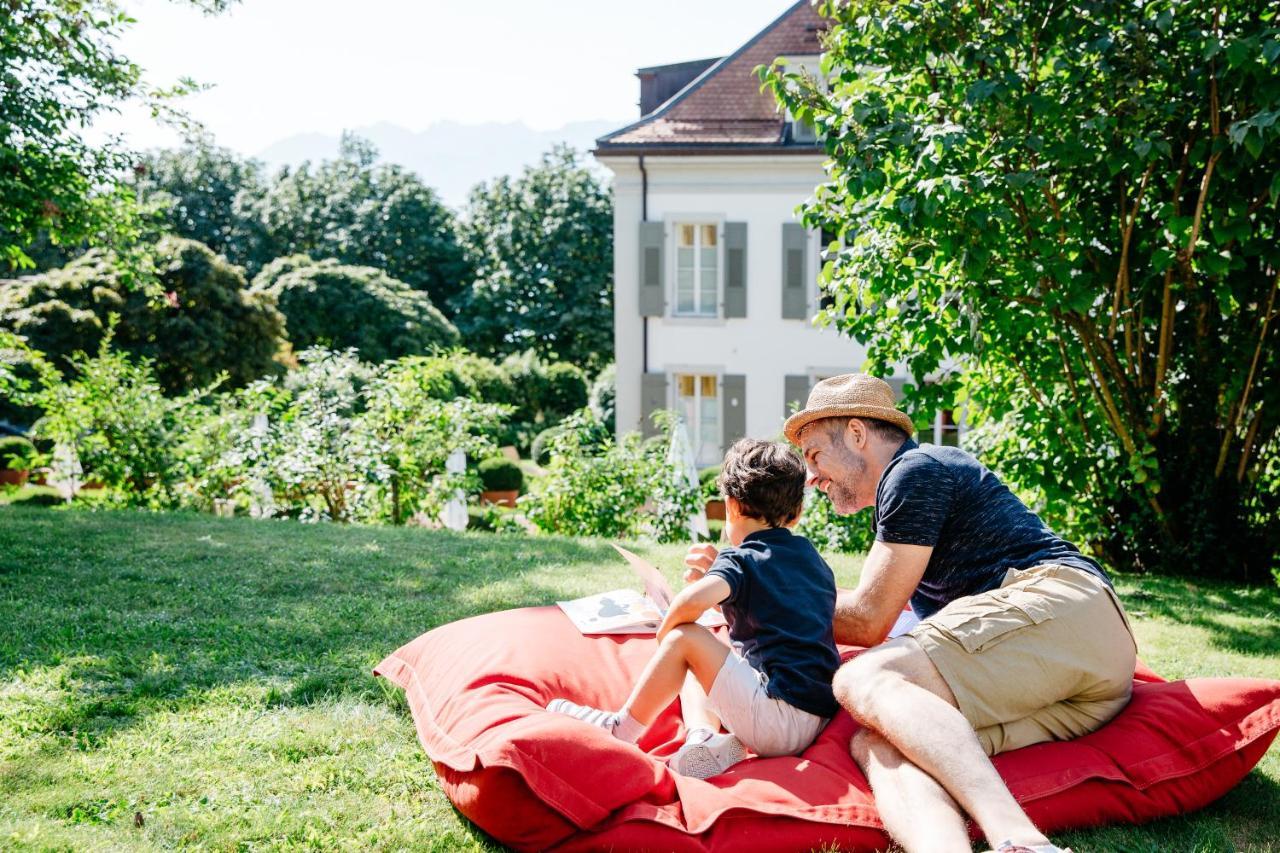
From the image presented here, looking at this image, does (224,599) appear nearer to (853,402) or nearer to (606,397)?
(853,402)

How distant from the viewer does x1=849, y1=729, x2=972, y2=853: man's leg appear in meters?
2.27

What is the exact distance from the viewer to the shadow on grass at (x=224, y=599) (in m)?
3.75

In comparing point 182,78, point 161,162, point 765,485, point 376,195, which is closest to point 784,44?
point 182,78

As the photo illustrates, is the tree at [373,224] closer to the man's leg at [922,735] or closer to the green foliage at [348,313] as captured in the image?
the green foliage at [348,313]

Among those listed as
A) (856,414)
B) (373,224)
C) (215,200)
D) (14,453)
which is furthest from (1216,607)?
(215,200)

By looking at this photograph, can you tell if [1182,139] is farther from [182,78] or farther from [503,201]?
[503,201]

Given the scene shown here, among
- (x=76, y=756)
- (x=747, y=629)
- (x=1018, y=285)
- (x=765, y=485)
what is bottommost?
(x=76, y=756)

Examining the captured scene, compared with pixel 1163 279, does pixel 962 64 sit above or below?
above

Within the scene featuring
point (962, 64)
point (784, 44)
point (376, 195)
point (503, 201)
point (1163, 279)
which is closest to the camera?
point (962, 64)

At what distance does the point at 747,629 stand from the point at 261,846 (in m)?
1.46

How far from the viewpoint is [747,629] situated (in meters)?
3.00

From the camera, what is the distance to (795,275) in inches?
621

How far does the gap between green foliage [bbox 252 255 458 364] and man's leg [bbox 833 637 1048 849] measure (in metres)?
26.2

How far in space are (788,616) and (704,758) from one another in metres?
0.47
